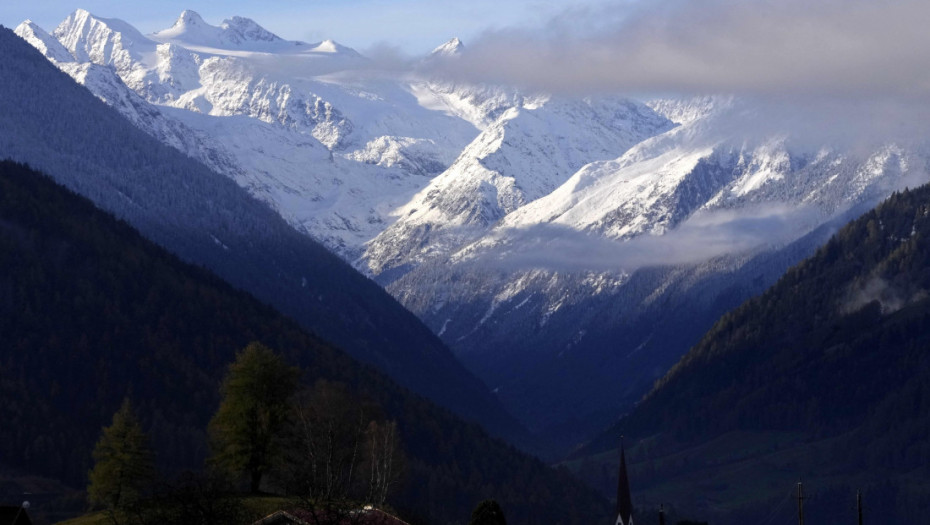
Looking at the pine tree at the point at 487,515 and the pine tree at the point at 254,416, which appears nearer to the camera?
the pine tree at the point at 487,515

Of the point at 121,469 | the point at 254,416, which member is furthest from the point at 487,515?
the point at 121,469

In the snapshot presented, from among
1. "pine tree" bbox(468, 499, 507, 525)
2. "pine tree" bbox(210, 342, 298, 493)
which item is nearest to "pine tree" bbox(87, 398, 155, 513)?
"pine tree" bbox(210, 342, 298, 493)

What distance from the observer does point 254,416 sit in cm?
13962

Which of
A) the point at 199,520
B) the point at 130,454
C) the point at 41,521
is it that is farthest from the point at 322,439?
the point at 41,521

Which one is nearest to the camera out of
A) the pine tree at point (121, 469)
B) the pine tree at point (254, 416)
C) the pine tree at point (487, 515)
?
the pine tree at point (487, 515)

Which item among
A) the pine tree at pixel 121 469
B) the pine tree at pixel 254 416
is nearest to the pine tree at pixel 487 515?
the pine tree at pixel 254 416

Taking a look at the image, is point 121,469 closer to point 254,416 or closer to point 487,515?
point 254,416

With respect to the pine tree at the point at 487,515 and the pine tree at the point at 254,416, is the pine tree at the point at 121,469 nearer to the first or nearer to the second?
the pine tree at the point at 254,416

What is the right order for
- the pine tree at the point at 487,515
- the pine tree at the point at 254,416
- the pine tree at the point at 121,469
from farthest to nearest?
the pine tree at the point at 121,469 < the pine tree at the point at 254,416 < the pine tree at the point at 487,515

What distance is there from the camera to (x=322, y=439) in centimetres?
13138

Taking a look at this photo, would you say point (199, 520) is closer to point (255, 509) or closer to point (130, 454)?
point (255, 509)

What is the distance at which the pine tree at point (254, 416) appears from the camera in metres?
138

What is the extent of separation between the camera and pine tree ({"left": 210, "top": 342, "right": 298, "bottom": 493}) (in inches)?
5443

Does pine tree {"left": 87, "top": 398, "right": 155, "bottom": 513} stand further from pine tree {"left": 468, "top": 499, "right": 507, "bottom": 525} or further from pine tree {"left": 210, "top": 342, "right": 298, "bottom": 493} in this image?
pine tree {"left": 468, "top": 499, "right": 507, "bottom": 525}
